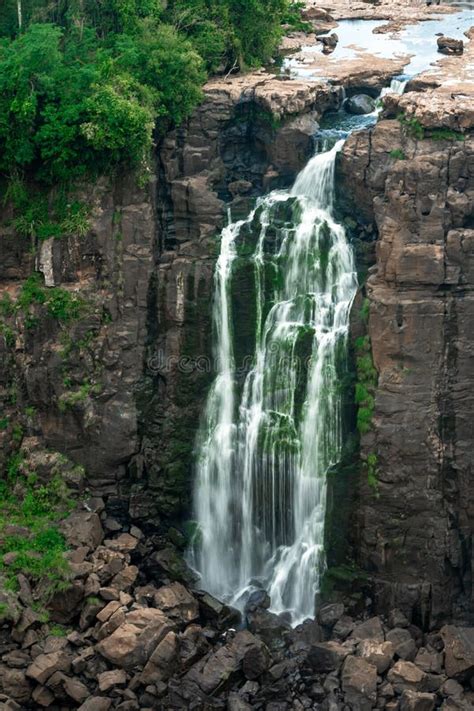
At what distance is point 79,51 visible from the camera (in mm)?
39312

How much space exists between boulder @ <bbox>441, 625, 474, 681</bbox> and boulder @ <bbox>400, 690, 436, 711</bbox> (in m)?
1.33

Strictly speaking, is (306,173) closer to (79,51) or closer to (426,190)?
(426,190)

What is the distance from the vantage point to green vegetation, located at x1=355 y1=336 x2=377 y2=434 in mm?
36844

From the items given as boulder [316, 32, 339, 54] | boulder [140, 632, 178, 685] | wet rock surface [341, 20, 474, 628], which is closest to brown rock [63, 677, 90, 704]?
boulder [140, 632, 178, 685]

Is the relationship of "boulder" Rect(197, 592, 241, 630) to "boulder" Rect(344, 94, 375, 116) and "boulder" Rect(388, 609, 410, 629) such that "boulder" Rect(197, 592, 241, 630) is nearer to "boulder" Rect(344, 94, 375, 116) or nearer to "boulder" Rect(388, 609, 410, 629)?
"boulder" Rect(388, 609, 410, 629)

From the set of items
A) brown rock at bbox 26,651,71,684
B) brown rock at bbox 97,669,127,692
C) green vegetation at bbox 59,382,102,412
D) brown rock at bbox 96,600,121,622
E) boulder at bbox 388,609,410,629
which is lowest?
boulder at bbox 388,609,410,629

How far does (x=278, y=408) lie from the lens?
3838 cm

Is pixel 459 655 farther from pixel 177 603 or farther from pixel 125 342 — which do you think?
pixel 125 342

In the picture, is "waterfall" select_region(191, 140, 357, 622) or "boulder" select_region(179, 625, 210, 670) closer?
"boulder" select_region(179, 625, 210, 670)

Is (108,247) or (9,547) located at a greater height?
(108,247)

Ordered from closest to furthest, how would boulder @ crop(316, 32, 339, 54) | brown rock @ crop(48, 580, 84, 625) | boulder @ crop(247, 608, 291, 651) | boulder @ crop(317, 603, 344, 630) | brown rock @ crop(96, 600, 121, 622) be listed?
brown rock @ crop(96, 600, 121, 622) < brown rock @ crop(48, 580, 84, 625) < boulder @ crop(247, 608, 291, 651) < boulder @ crop(317, 603, 344, 630) < boulder @ crop(316, 32, 339, 54)

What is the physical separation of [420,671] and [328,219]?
1413 centimetres

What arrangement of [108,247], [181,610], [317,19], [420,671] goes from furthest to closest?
[317,19]
[108,247]
[181,610]
[420,671]

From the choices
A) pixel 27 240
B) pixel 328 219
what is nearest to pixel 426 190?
pixel 328 219
